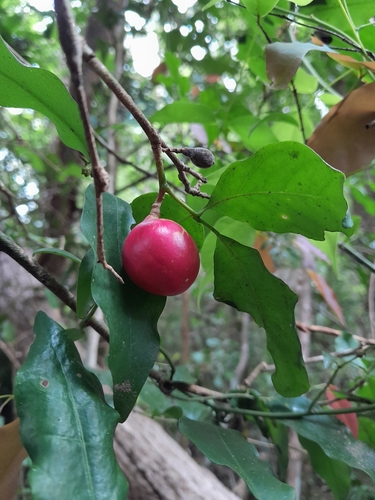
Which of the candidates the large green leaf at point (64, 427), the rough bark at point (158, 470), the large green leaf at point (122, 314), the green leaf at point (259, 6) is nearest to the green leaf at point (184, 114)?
the green leaf at point (259, 6)

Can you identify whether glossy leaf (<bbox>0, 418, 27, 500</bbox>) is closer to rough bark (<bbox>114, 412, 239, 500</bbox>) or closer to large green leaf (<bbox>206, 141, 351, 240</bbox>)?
large green leaf (<bbox>206, 141, 351, 240</bbox>)

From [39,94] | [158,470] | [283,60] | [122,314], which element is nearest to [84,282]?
[122,314]

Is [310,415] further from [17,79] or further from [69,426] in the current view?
[17,79]

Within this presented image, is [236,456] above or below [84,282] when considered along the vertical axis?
below

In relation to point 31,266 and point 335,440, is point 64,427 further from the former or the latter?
point 335,440

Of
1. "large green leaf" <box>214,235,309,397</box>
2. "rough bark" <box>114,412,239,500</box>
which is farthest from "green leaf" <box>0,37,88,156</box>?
"rough bark" <box>114,412,239,500</box>

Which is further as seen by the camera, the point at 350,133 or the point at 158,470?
the point at 158,470
